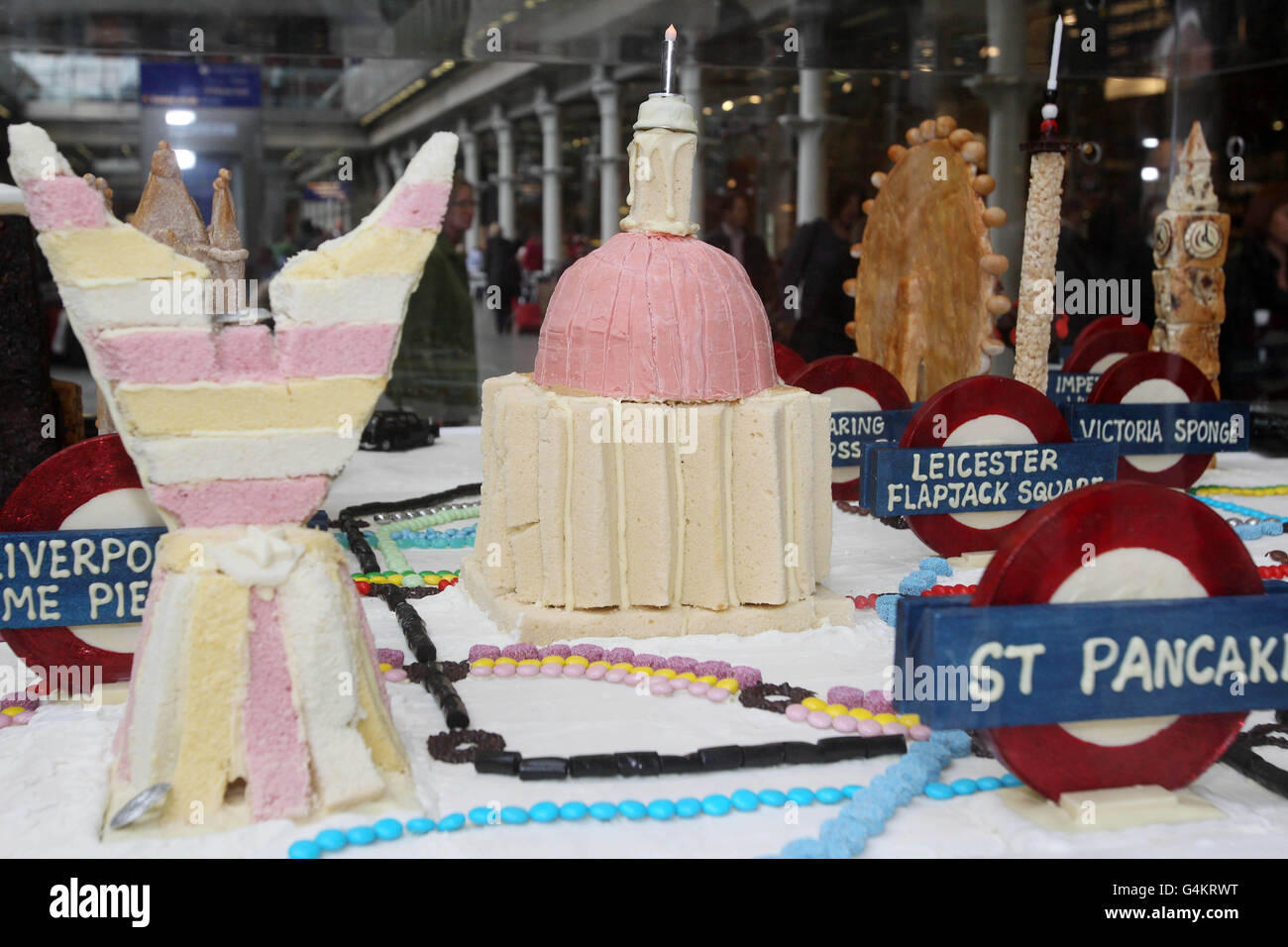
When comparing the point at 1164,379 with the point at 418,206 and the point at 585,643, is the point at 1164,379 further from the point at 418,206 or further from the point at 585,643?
the point at 418,206

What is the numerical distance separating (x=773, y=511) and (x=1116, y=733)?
1.40 metres

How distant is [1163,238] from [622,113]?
3.34m

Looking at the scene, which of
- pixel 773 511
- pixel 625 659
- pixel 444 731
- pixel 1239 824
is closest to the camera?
pixel 1239 824

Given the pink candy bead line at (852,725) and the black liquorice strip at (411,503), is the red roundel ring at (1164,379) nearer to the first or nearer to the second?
the black liquorice strip at (411,503)

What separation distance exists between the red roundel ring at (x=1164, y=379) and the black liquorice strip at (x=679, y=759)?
317 cm

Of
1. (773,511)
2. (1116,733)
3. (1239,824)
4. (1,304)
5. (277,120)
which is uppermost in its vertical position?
(277,120)

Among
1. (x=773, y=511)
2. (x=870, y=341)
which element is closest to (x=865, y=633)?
(x=773, y=511)

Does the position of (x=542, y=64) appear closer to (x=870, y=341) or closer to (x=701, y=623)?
(x=870, y=341)

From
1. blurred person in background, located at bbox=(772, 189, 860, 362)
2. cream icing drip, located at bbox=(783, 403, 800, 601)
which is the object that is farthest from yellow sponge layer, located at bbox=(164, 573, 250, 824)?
blurred person in background, located at bbox=(772, 189, 860, 362)

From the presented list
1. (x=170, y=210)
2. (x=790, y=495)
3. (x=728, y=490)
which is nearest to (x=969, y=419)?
(x=790, y=495)

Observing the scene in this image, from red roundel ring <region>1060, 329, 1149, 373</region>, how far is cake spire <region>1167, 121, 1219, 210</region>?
2.90 feet

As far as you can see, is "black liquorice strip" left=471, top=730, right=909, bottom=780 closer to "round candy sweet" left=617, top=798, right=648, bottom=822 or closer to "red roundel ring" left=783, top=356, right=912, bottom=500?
"round candy sweet" left=617, top=798, right=648, bottom=822

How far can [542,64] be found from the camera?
7.69 meters

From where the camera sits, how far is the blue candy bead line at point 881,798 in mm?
2297
